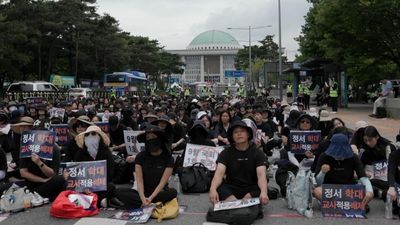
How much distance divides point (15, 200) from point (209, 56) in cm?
15970

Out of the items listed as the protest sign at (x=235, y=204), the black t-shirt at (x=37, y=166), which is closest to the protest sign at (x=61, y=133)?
the black t-shirt at (x=37, y=166)

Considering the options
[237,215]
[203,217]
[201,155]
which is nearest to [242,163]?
[237,215]

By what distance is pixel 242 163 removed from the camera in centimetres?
714

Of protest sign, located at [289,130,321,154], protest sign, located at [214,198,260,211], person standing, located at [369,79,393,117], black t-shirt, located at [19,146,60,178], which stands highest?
person standing, located at [369,79,393,117]

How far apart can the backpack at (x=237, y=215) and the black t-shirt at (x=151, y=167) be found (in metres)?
1.02

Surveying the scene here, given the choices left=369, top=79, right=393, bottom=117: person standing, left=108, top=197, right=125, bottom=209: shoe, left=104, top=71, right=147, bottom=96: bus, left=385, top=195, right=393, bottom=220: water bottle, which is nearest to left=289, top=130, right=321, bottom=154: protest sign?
left=385, top=195, right=393, bottom=220: water bottle

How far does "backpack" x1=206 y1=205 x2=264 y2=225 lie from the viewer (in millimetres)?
7004

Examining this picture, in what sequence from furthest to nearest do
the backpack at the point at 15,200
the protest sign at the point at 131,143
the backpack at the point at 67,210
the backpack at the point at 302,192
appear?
the protest sign at the point at 131,143 → the backpack at the point at 15,200 → the backpack at the point at 302,192 → the backpack at the point at 67,210

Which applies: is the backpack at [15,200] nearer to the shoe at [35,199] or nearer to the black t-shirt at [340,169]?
the shoe at [35,199]

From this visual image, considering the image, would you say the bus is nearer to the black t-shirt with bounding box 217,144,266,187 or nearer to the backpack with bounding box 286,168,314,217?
the backpack with bounding box 286,168,314,217

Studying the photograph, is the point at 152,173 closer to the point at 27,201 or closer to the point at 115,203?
the point at 115,203

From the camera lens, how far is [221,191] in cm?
723

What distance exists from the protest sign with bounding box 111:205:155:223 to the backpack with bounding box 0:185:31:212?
4.78 feet

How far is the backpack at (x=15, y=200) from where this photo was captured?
25.9 feet
